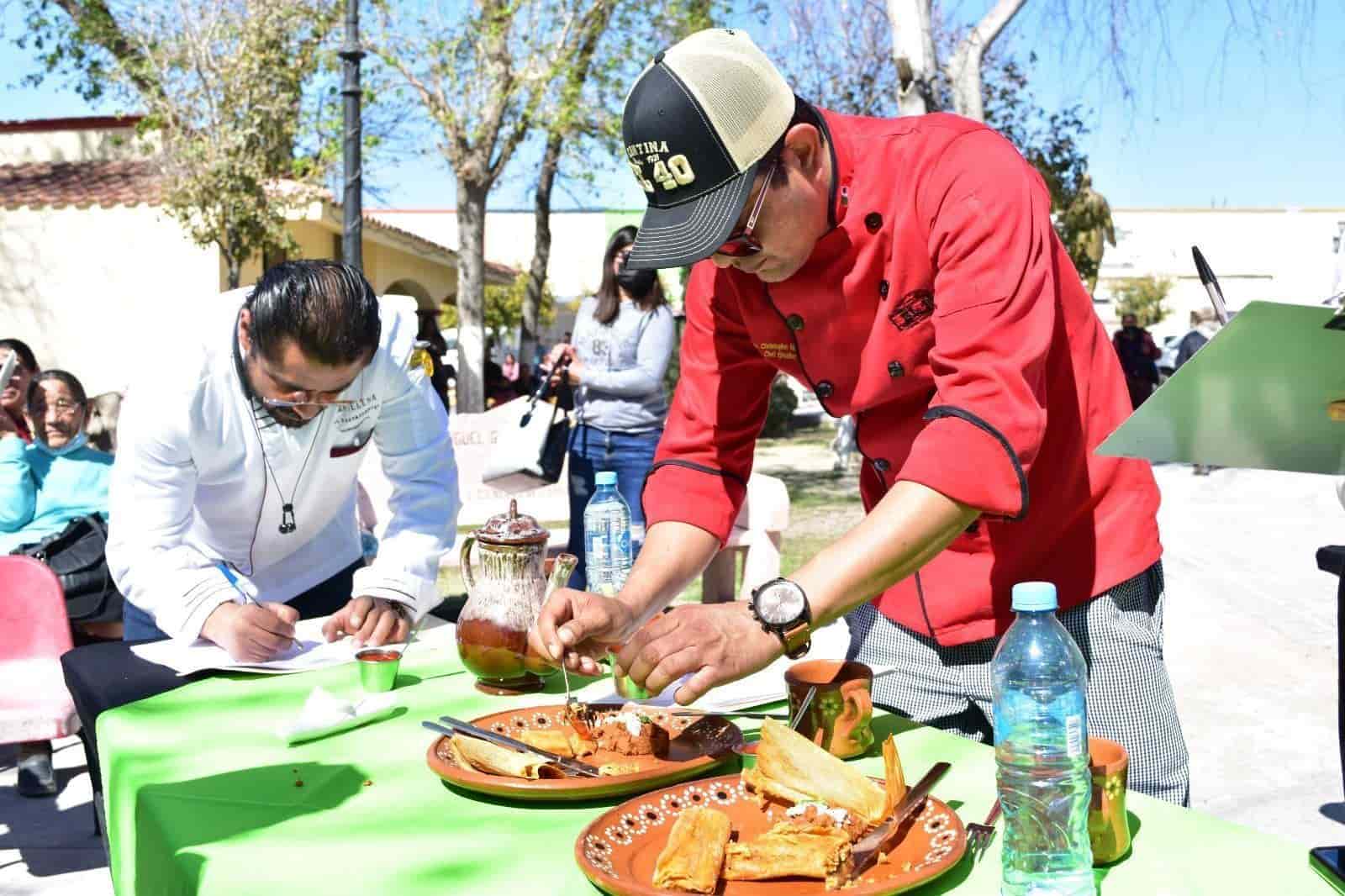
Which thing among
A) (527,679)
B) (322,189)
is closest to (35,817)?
(527,679)

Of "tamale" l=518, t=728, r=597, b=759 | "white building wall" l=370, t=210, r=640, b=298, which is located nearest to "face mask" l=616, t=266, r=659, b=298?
"tamale" l=518, t=728, r=597, b=759

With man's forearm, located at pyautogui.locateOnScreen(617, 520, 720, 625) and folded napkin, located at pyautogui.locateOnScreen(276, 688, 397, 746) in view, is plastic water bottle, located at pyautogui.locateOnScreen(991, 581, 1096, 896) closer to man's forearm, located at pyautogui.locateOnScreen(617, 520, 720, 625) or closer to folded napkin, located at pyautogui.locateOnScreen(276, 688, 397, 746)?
man's forearm, located at pyautogui.locateOnScreen(617, 520, 720, 625)

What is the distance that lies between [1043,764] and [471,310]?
49.2 ft

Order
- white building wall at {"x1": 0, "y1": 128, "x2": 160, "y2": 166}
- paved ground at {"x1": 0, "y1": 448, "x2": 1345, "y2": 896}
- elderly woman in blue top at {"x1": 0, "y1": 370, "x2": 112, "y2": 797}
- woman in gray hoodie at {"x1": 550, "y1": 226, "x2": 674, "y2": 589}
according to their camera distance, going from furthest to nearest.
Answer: white building wall at {"x1": 0, "y1": 128, "x2": 160, "y2": 166}, woman in gray hoodie at {"x1": 550, "y1": 226, "x2": 674, "y2": 589}, elderly woman in blue top at {"x1": 0, "y1": 370, "x2": 112, "y2": 797}, paved ground at {"x1": 0, "y1": 448, "x2": 1345, "y2": 896}

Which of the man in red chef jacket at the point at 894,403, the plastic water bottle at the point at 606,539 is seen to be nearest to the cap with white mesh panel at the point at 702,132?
the man in red chef jacket at the point at 894,403

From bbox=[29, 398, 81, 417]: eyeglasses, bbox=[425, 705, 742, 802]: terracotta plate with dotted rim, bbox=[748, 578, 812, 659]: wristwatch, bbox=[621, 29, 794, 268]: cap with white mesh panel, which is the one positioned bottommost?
bbox=[29, 398, 81, 417]: eyeglasses

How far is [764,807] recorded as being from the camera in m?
1.57

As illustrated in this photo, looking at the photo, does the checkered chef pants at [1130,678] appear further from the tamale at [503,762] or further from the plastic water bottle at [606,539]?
the plastic water bottle at [606,539]

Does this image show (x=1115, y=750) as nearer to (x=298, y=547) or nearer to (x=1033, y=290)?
(x=1033, y=290)

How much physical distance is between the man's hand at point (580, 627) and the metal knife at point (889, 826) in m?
0.51

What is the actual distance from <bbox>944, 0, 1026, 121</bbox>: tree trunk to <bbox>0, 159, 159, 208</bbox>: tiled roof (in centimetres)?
1296

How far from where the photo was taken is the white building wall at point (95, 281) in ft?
58.2

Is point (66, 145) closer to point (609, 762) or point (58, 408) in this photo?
point (58, 408)

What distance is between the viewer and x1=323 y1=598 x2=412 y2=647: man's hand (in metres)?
2.65
